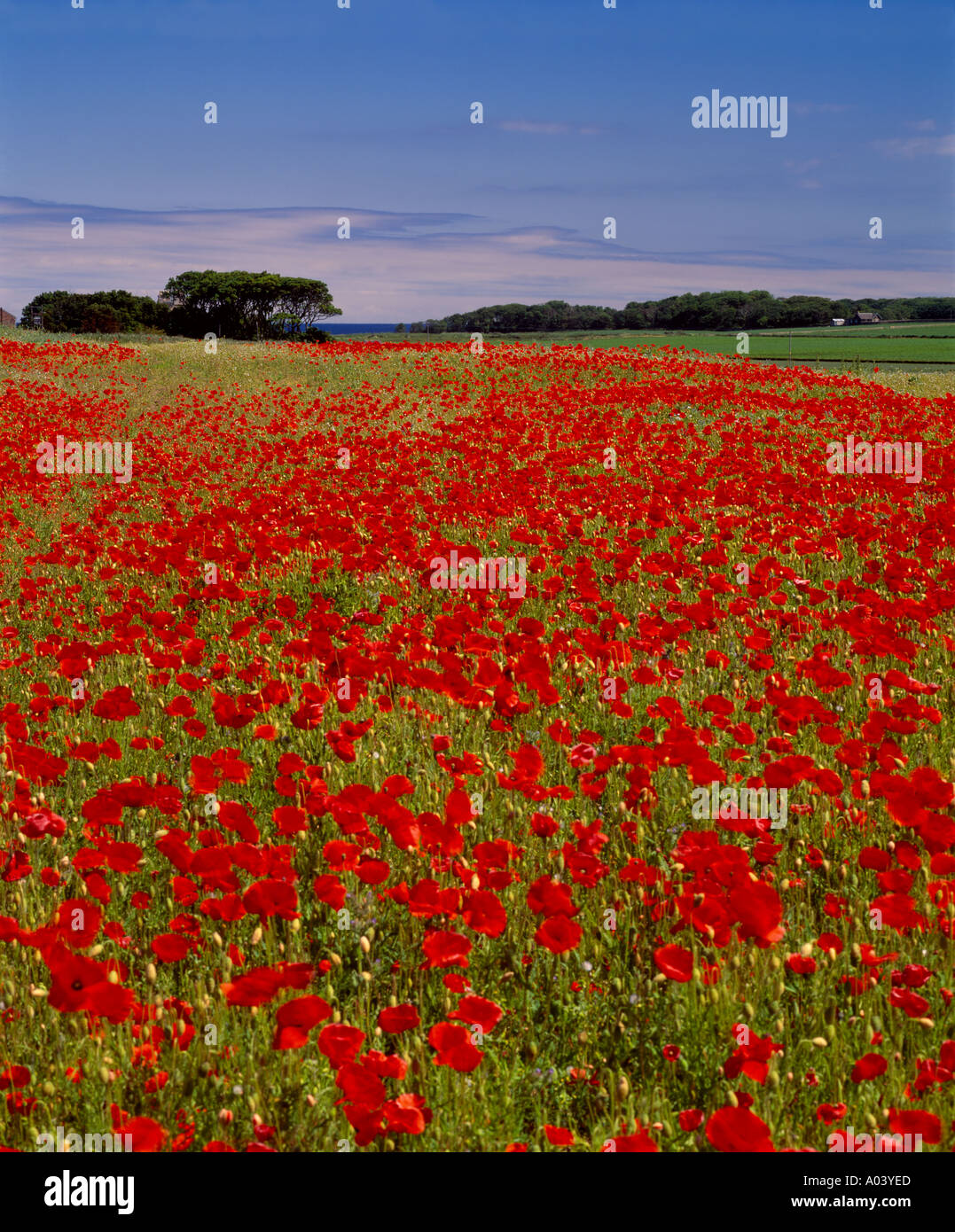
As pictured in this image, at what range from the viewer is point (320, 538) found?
8.03 m

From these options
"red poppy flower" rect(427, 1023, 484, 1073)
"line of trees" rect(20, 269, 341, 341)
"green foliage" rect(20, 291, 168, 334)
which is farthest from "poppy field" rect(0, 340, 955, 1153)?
"green foliage" rect(20, 291, 168, 334)

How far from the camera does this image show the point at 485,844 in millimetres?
2887

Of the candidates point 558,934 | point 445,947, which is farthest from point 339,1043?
point 558,934

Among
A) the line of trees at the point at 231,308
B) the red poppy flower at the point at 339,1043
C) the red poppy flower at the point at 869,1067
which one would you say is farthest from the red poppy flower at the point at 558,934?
the line of trees at the point at 231,308

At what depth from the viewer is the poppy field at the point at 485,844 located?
2387mm

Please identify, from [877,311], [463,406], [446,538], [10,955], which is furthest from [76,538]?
[877,311]

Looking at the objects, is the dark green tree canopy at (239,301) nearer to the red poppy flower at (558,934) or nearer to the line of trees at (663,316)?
the line of trees at (663,316)

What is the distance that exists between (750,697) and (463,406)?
48.0 ft

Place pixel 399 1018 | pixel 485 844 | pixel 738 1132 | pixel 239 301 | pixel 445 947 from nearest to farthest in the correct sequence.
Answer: pixel 738 1132 → pixel 399 1018 → pixel 445 947 → pixel 485 844 → pixel 239 301

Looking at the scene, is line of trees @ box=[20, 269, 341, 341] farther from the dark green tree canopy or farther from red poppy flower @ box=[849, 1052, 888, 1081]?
red poppy flower @ box=[849, 1052, 888, 1081]

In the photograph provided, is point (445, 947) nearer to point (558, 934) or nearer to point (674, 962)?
point (558, 934)

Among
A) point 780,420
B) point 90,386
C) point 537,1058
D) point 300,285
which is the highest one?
point 300,285
